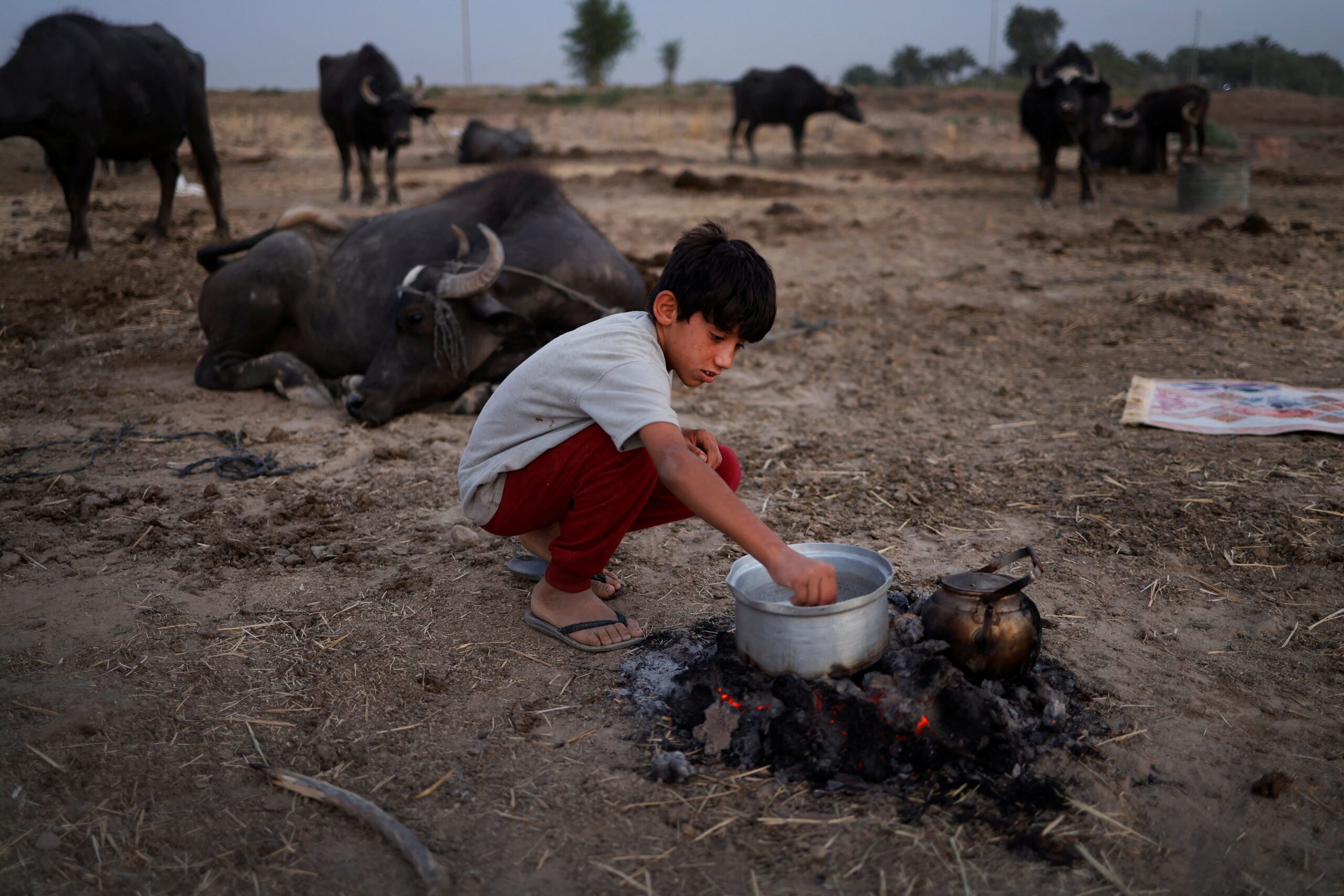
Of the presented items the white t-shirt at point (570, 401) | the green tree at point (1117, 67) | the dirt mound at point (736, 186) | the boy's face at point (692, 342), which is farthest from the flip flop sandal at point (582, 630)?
the green tree at point (1117, 67)

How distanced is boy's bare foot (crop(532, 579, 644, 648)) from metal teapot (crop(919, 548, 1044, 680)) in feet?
3.13

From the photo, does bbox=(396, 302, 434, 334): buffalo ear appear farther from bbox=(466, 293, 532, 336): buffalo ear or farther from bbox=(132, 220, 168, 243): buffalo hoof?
bbox=(132, 220, 168, 243): buffalo hoof

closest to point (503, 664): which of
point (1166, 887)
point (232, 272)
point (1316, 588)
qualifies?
point (1166, 887)

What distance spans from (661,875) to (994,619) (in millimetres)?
1032

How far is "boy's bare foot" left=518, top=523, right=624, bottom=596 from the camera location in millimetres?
3158

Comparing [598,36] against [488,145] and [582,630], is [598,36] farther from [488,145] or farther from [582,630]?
[582,630]

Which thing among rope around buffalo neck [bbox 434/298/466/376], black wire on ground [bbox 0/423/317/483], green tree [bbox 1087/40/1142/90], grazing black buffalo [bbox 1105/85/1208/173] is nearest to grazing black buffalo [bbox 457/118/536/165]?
grazing black buffalo [bbox 1105/85/1208/173]

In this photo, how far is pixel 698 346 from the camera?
2.56 metres

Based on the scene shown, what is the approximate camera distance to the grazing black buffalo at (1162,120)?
1542 centimetres

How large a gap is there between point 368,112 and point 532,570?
453 inches

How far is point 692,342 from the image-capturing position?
2.56 metres

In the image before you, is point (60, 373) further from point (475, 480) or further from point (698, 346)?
point (698, 346)

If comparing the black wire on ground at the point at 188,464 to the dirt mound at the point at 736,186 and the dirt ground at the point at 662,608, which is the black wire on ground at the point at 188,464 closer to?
the dirt ground at the point at 662,608

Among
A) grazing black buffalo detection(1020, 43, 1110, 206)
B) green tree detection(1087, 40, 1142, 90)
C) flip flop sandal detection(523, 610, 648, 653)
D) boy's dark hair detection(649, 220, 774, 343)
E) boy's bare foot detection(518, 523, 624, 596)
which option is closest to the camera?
boy's dark hair detection(649, 220, 774, 343)
